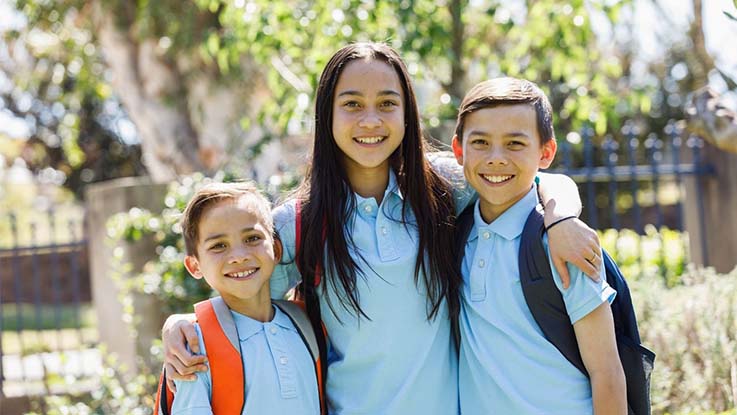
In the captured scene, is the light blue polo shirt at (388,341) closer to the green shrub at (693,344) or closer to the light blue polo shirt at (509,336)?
the light blue polo shirt at (509,336)

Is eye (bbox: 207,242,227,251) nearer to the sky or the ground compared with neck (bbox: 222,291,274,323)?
nearer to the sky

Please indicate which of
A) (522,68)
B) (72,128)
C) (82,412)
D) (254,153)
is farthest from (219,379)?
(72,128)

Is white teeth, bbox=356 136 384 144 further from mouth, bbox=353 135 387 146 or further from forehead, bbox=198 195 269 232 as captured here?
forehead, bbox=198 195 269 232

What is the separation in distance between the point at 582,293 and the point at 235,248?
0.94 metres

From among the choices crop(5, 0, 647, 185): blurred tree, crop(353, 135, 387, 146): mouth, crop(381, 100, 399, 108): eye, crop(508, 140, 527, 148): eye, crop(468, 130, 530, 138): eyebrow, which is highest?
crop(5, 0, 647, 185): blurred tree

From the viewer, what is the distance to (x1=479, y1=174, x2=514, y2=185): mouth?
2.41 m

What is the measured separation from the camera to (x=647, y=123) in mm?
14406

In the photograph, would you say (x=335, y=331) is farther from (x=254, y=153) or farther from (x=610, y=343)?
(x=254, y=153)

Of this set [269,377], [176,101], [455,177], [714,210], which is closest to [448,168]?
[455,177]

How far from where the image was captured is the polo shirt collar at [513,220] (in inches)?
95.2

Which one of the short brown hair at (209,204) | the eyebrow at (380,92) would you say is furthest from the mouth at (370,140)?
the short brown hair at (209,204)

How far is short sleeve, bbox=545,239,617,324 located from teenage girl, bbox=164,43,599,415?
0.21 meters

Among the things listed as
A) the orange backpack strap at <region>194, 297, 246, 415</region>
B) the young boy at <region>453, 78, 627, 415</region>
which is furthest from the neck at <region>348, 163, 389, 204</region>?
the orange backpack strap at <region>194, 297, 246, 415</region>

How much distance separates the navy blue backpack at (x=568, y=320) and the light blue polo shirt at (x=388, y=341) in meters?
0.31
